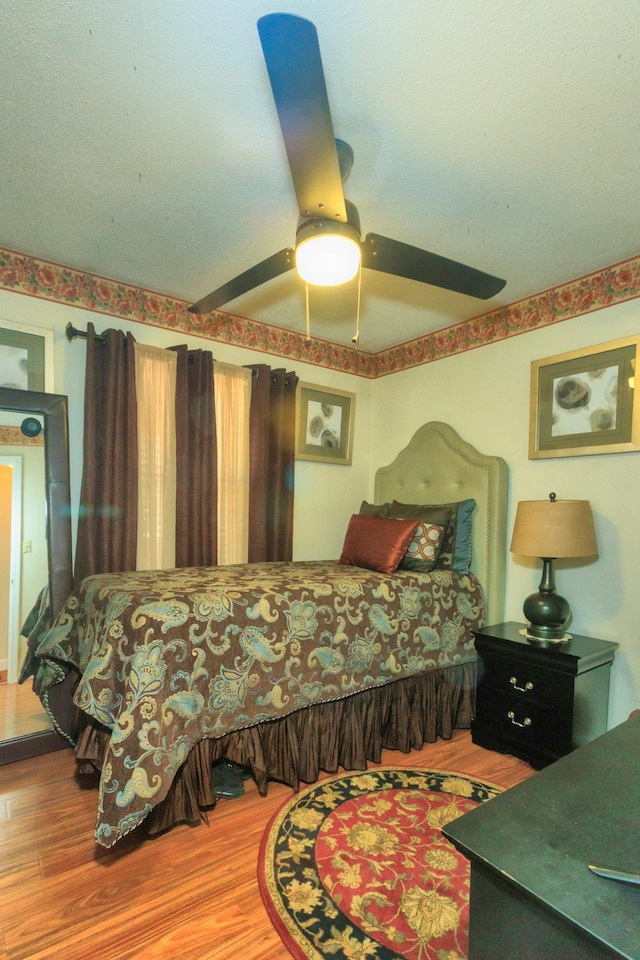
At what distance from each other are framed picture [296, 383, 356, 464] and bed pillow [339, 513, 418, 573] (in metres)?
0.72

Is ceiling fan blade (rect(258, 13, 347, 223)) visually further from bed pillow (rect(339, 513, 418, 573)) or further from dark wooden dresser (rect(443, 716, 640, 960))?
bed pillow (rect(339, 513, 418, 573))

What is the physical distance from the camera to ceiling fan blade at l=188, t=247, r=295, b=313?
1828 mm

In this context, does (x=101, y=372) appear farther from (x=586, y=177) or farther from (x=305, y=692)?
(x=586, y=177)

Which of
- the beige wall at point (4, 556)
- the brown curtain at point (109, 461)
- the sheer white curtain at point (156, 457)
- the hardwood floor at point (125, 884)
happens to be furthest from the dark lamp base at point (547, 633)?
the beige wall at point (4, 556)

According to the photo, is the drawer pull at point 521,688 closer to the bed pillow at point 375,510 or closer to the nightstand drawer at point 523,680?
the nightstand drawer at point 523,680

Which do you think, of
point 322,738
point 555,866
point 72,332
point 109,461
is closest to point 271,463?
point 109,461

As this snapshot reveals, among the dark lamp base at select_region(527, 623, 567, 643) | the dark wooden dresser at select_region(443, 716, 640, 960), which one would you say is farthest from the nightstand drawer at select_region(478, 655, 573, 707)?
the dark wooden dresser at select_region(443, 716, 640, 960)

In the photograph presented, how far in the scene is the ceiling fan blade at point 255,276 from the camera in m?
1.83

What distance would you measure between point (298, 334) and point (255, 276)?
5.39ft

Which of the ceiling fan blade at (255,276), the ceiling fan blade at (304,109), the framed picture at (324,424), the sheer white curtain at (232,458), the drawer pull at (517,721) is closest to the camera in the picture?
the ceiling fan blade at (304,109)

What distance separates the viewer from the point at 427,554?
286cm

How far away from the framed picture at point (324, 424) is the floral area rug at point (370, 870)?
211cm

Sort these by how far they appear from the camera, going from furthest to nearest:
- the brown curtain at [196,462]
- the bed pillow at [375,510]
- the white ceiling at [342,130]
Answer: the bed pillow at [375,510]
the brown curtain at [196,462]
the white ceiling at [342,130]

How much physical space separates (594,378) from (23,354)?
9.79 ft
